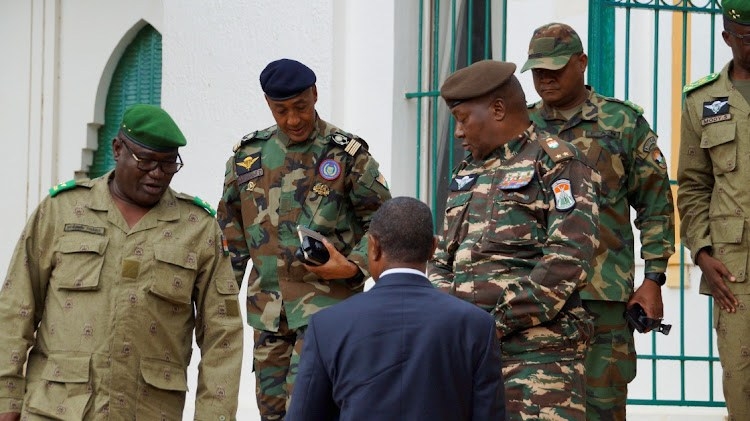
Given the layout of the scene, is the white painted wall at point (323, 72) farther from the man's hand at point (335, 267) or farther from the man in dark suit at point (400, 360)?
the man in dark suit at point (400, 360)

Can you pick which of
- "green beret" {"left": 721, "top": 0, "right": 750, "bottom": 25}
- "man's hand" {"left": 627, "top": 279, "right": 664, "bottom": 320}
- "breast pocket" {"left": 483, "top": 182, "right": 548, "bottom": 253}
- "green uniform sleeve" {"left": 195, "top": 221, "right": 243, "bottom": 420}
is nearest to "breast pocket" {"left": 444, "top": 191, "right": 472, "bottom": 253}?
"breast pocket" {"left": 483, "top": 182, "right": 548, "bottom": 253}

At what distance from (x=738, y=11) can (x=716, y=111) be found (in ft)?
1.65

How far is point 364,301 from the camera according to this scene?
4172mm

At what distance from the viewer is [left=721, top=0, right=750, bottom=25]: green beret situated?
614 cm

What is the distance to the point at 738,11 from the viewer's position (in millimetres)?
6160

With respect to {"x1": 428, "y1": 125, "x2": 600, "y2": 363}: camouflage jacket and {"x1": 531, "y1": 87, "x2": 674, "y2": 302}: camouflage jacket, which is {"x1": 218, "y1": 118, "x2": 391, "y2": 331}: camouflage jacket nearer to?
{"x1": 531, "y1": 87, "x2": 674, "y2": 302}: camouflage jacket

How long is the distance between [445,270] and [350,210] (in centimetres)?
114

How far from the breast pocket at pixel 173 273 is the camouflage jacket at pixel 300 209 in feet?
3.24

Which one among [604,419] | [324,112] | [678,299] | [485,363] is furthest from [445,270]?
[678,299]

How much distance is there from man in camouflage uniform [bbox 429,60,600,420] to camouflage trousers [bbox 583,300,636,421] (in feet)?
2.85

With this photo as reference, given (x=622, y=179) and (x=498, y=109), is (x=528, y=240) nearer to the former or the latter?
(x=498, y=109)

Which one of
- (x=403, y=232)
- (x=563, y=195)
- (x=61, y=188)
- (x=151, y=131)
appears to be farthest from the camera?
(x=61, y=188)

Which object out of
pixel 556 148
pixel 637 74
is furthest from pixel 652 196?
pixel 637 74

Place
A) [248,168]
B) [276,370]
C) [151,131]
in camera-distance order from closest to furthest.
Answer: [151,131] < [276,370] < [248,168]
